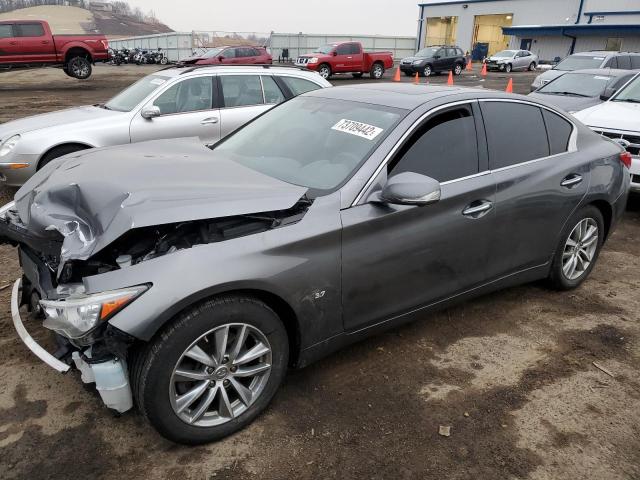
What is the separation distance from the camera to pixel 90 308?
2150 mm

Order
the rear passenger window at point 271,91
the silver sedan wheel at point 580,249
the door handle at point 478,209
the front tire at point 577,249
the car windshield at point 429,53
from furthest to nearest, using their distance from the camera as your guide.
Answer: the car windshield at point 429,53
the rear passenger window at point 271,91
the silver sedan wheel at point 580,249
the front tire at point 577,249
the door handle at point 478,209

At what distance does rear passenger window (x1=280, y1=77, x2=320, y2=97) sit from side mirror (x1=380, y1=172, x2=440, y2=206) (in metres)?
5.01

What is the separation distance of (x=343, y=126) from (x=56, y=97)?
54.9ft

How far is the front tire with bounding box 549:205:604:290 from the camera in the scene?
155 inches

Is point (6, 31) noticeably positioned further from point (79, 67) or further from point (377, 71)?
point (377, 71)

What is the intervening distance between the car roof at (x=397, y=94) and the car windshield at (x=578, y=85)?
22.3 feet

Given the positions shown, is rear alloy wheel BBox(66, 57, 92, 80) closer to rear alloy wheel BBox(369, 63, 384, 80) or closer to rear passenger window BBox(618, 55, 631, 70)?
rear alloy wheel BBox(369, 63, 384, 80)

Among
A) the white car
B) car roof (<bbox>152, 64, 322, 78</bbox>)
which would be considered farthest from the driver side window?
the white car

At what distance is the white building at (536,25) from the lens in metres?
40.5

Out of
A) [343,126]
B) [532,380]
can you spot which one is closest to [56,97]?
[343,126]

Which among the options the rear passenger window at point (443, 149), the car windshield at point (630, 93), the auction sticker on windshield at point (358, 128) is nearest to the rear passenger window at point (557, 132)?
the rear passenger window at point (443, 149)

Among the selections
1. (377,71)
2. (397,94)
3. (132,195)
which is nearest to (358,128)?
(397,94)

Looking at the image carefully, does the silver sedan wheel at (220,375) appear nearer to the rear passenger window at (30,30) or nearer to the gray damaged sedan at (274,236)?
the gray damaged sedan at (274,236)

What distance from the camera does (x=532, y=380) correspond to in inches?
123
